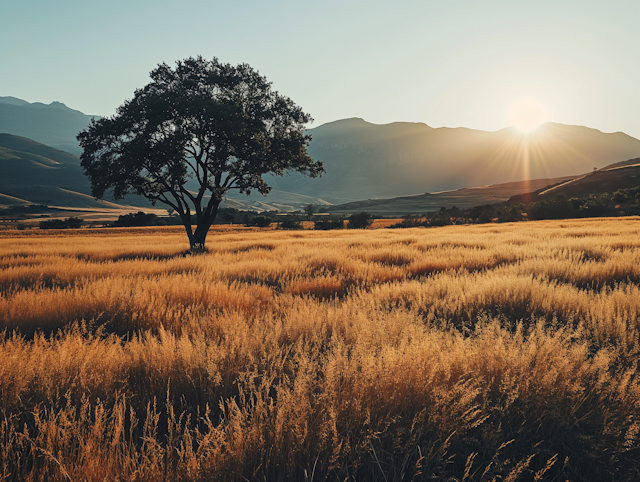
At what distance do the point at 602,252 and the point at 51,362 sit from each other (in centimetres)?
1382

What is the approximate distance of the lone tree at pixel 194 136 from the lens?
1802 cm

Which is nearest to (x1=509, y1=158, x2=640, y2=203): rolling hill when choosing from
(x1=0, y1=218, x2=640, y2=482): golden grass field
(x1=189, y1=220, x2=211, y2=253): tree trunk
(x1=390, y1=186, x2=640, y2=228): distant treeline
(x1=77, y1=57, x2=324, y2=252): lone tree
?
(x1=390, y1=186, x2=640, y2=228): distant treeline

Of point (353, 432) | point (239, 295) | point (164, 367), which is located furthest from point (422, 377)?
point (239, 295)

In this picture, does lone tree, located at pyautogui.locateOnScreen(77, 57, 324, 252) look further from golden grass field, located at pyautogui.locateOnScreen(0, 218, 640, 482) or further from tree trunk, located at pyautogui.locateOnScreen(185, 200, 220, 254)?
golden grass field, located at pyautogui.locateOnScreen(0, 218, 640, 482)

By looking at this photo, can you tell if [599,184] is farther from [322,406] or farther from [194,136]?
[322,406]

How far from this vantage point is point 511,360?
8.83 feet

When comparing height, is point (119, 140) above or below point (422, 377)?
above

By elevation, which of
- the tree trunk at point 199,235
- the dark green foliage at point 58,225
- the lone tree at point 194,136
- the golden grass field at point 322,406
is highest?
the lone tree at point 194,136

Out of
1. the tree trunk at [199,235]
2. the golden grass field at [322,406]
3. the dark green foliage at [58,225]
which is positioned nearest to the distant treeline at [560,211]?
the tree trunk at [199,235]

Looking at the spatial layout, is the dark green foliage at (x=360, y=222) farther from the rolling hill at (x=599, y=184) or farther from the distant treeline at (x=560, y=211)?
the rolling hill at (x=599, y=184)

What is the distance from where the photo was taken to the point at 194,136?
19531mm

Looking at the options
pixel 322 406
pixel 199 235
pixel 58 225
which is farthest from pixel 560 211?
pixel 58 225

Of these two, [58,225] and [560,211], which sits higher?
[58,225]

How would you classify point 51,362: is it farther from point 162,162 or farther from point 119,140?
point 119,140
